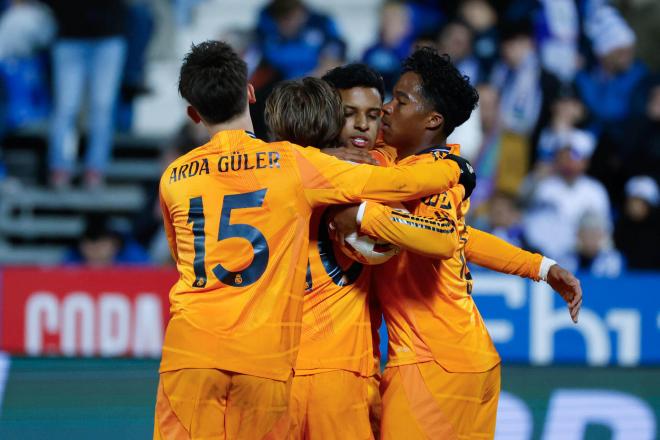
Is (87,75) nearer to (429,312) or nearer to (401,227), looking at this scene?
(429,312)

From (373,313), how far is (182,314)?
2.86ft

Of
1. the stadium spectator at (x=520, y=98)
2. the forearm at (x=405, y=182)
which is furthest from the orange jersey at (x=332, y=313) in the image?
the stadium spectator at (x=520, y=98)

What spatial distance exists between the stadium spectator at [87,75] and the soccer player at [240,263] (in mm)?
7102

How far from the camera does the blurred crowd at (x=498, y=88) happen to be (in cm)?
962

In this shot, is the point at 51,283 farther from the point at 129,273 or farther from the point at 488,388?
the point at 488,388

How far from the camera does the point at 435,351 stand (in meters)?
4.18

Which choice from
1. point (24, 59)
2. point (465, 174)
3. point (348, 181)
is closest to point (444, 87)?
point (465, 174)

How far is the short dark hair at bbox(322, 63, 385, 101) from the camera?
4.40m

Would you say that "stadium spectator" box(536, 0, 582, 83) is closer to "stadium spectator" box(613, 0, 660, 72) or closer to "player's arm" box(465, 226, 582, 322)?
"stadium spectator" box(613, 0, 660, 72)

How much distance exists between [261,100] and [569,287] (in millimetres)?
3337

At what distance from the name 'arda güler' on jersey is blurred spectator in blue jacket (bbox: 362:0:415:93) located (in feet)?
21.8

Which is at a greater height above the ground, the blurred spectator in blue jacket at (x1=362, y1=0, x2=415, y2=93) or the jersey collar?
the blurred spectator in blue jacket at (x1=362, y1=0, x2=415, y2=93)

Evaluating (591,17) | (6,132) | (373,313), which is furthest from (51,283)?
(591,17)

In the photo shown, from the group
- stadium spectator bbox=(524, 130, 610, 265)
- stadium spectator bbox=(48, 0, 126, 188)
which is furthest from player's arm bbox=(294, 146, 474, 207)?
stadium spectator bbox=(48, 0, 126, 188)
